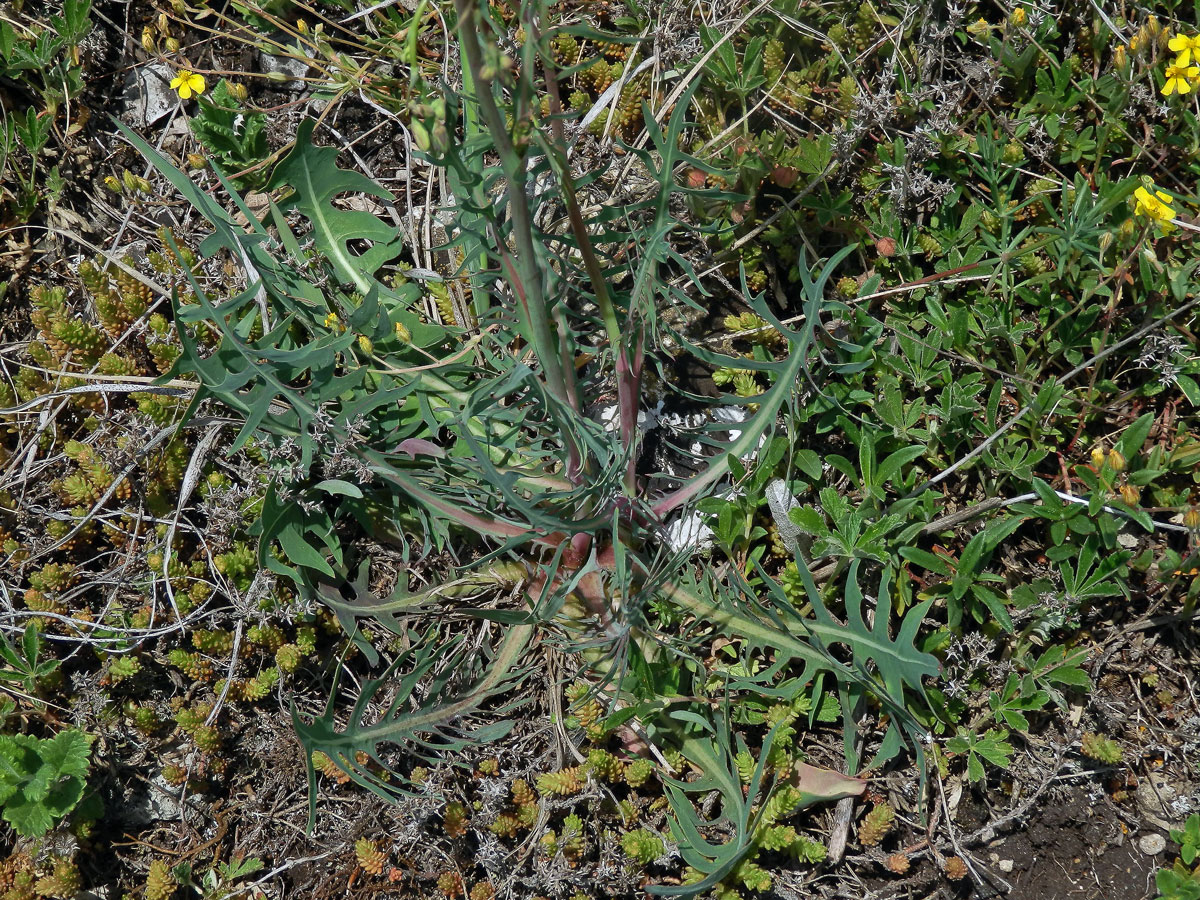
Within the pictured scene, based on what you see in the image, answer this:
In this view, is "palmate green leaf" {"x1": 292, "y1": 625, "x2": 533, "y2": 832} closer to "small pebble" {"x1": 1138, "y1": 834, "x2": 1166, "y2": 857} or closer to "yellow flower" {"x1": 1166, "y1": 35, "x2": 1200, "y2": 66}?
"small pebble" {"x1": 1138, "y1": 834, "x2": 1166, "y2": 857}

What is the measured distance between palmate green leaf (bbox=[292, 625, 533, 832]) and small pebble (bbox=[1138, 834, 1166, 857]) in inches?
62.1

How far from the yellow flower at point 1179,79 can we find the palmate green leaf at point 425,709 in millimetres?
2133

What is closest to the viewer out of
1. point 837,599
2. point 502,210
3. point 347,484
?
point 502,210

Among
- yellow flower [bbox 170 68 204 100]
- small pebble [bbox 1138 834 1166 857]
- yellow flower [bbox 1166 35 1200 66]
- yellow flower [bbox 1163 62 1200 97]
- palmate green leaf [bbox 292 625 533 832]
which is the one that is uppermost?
yellow flower [bbox 1166 35 1200 66]

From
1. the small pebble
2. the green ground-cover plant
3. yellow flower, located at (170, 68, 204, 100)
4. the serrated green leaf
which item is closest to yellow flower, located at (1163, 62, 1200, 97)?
the small pebble

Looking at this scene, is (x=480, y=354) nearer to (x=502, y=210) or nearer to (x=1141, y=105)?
(x=502, y=210)

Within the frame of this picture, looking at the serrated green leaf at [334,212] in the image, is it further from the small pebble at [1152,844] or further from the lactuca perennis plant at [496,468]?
the small pebble at [1152,844]

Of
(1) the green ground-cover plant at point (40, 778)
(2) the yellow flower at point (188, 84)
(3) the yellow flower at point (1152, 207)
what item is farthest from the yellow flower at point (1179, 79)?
(1) the green ground-cover plant at point (40, 778)

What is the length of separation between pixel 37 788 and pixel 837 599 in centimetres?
207

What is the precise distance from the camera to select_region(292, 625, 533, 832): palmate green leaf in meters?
2.00

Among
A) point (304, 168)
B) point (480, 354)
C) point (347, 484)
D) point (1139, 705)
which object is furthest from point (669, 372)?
point (1139, 705)

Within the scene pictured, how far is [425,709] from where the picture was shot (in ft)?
7.22

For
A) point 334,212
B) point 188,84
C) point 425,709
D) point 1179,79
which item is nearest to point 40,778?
point 425,709

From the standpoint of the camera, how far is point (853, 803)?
233 centimetres
